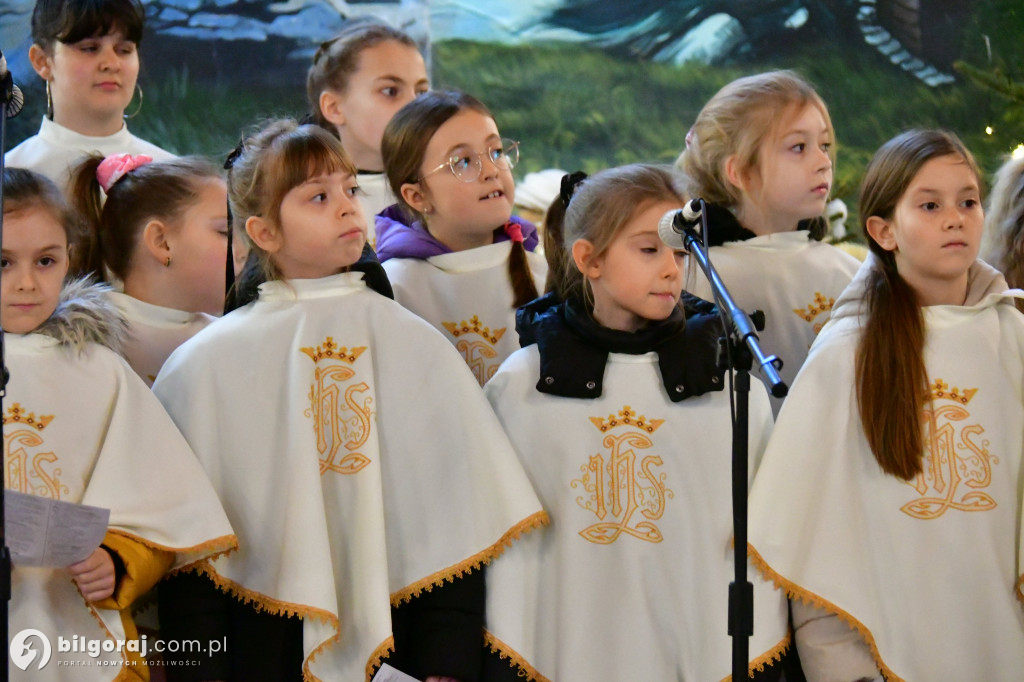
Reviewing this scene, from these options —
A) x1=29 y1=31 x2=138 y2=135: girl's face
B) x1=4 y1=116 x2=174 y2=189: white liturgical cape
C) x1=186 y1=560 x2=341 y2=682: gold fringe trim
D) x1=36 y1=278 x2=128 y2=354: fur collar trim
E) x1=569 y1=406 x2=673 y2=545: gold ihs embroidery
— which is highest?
x1=29 y1=31 x2=138 y2=135: girl's face

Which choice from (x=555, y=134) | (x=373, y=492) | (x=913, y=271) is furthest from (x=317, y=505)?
(x=555, y=134)

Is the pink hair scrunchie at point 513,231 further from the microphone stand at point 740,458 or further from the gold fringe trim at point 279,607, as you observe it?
the microphone stand at point 740,458

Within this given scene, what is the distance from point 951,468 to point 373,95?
2.96 m

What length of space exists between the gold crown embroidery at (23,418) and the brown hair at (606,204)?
4.78 feet

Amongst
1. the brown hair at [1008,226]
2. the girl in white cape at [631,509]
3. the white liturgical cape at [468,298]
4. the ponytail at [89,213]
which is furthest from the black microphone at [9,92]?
the brown hair at [1008,226]

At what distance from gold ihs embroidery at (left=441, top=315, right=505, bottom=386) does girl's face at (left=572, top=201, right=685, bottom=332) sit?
54 centimetres

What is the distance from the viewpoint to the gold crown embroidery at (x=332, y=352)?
349cm

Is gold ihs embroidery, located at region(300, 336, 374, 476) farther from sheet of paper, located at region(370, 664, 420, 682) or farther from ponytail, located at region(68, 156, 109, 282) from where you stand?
ponytail, located at region(68, 156, 109, 282)

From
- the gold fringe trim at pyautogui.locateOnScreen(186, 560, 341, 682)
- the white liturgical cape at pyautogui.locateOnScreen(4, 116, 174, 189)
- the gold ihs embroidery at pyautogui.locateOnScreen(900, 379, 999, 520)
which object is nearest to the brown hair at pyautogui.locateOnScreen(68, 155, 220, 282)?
the white liturgical cape at pyautogui.locateOnScreen(4, 116, 174, 189)

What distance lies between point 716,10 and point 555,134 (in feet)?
3.92

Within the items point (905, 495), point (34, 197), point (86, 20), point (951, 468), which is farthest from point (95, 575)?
point (86, 20)

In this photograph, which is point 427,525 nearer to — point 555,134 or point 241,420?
point 241,420

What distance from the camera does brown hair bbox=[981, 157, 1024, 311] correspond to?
13.8ft

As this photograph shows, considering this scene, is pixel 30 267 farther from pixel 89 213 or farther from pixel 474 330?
pixel 474 330
